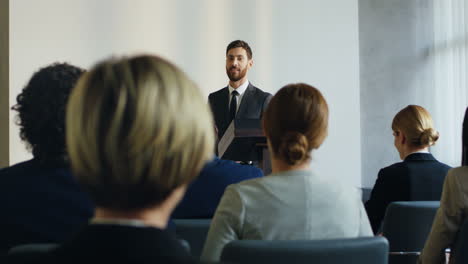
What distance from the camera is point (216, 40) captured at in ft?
22.4

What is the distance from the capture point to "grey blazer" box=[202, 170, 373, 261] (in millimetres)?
1629

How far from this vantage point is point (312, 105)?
1715 mm

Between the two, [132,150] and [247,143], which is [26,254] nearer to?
[132,150]

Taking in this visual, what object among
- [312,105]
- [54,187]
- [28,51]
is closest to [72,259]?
[54,187]

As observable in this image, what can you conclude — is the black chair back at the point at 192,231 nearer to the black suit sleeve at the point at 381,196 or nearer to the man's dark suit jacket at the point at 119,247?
the man's dark suit jacket at the point at 119,247

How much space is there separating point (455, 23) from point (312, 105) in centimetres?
518

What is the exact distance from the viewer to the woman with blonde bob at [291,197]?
5.36 ft

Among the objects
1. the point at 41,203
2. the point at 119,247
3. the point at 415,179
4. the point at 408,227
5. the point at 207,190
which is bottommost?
the point at 408,227

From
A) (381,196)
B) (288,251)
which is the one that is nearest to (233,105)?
(381,196)

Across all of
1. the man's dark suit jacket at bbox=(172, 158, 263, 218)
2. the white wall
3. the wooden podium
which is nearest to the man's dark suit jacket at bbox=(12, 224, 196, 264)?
the man's dark suit jacket at bbox=(172, 158, 263, 218)

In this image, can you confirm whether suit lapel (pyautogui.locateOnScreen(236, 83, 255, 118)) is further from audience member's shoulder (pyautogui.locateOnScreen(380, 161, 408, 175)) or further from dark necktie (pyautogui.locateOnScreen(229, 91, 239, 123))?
audience member's shoulder (pyautogui.locateOnScreen(380, 161, 408, 175))

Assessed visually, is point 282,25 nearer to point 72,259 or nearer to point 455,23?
point 455,23

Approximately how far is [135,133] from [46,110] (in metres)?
1.02

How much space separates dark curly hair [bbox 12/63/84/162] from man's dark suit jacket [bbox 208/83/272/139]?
3.19 meters
